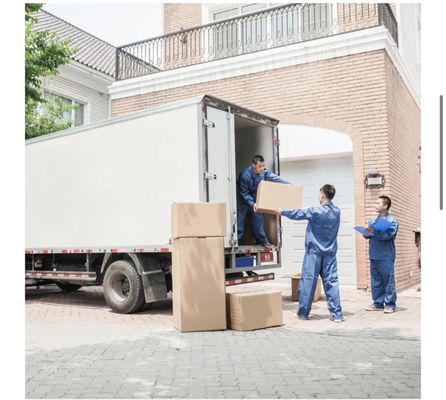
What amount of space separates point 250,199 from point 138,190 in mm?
1744

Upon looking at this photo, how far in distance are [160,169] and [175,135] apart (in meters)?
0.56

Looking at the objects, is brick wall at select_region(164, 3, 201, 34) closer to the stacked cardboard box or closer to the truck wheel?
the truck wheel

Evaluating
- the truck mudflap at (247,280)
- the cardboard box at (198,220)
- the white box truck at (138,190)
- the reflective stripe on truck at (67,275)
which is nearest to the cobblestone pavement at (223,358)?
the truck mudflap at (247,280)

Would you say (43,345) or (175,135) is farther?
(175,135)

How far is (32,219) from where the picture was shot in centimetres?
1014

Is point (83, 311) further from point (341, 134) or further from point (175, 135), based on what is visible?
point (341, 134)

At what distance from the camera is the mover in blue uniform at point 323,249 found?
7422 mm

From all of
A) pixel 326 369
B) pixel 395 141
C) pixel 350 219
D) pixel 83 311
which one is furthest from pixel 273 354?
pixel 395 141

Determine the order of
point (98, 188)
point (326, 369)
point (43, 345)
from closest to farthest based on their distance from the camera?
point (326, 369) → point (43, 345) → point (98, 188)

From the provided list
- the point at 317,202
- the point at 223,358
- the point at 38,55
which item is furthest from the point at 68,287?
the point at 223,358

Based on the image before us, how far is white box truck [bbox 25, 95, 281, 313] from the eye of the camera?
781cm

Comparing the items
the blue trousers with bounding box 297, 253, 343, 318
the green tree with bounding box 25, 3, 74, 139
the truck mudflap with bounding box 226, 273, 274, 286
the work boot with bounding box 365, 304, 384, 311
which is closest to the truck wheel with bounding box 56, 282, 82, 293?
the green tree with bounding box 25, 3, 74, 139

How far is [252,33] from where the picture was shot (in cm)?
1380

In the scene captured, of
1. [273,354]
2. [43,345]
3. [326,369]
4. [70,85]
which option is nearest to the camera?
[326,369]
